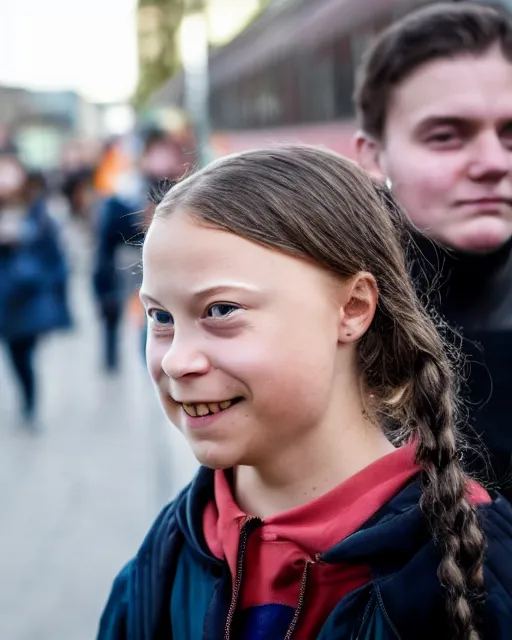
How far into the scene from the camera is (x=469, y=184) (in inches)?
62.4

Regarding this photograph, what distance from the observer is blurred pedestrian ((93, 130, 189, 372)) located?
6406 mm

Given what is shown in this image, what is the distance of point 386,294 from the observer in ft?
4.41

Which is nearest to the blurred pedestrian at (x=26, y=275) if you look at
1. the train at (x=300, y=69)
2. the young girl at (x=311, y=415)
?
the train at (x=300, y=69)

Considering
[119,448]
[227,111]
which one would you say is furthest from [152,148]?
[227,111]

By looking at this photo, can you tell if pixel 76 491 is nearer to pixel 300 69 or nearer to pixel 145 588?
pixel 145 588

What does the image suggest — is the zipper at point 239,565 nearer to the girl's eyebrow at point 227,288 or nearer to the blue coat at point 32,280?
the girl's eyebrow at point 227,288

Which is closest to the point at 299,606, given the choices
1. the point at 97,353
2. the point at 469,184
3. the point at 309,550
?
the point at 309,550

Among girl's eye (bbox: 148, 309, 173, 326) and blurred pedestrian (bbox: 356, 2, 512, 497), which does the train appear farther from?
girl's eye (bbox: 148, 309, 173, 326)

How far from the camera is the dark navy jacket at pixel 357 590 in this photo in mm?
1214

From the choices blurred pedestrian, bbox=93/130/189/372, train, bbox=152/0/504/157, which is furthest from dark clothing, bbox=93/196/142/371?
train, bbox=152/0/504/157

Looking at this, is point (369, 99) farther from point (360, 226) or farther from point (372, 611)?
point (372, 611)

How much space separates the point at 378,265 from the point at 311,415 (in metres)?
0.24

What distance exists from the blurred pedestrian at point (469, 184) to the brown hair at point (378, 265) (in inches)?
6.9

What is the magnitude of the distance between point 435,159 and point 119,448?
4827 millimetres
